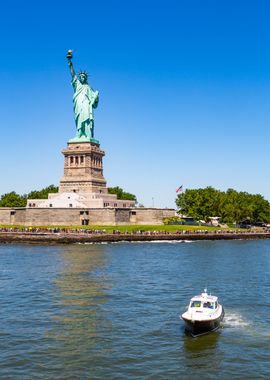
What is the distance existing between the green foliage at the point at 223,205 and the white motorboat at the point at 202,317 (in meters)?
88.7

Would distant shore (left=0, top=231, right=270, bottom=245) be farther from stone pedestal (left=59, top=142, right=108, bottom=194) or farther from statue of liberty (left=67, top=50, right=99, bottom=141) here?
statue of liberty (left=67, top=50, right=99, bottom=141)

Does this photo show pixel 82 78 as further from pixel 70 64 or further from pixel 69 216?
pixel 69 216

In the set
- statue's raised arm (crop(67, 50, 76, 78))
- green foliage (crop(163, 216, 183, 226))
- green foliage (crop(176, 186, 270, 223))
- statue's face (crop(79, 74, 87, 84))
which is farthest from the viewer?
green foliage (crop(176, 186, 270, 223))

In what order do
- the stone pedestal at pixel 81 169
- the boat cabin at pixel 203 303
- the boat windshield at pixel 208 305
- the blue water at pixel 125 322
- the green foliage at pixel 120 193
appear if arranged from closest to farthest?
1. the blue water at pixel 125 322
2. the boat cabin at pixel 203 303
3. the boat windshield at pixel 208 305
4. the stone pedestal at pixel 81 169
5. the green foliage at pixel 120 193

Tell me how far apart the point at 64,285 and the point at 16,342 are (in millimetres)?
15754

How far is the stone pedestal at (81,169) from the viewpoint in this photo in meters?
A: 105

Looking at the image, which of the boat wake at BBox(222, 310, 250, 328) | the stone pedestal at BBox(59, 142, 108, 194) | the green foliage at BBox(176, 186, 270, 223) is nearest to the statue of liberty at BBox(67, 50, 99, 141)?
the stone pedestal at BBox(59, 142, 108, 194)

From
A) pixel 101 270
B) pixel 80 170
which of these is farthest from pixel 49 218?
pixel 101 270

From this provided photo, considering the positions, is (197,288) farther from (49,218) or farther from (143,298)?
(49,218)

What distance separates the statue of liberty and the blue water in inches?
2125

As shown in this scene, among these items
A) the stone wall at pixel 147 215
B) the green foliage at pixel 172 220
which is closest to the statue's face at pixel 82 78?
the stone wall at pixel 147 215

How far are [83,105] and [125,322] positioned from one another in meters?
81.1

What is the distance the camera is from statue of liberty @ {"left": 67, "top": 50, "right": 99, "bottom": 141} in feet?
353

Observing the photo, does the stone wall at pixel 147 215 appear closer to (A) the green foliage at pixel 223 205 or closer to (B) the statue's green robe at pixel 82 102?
(A) the green foliage at pixel 223 205
